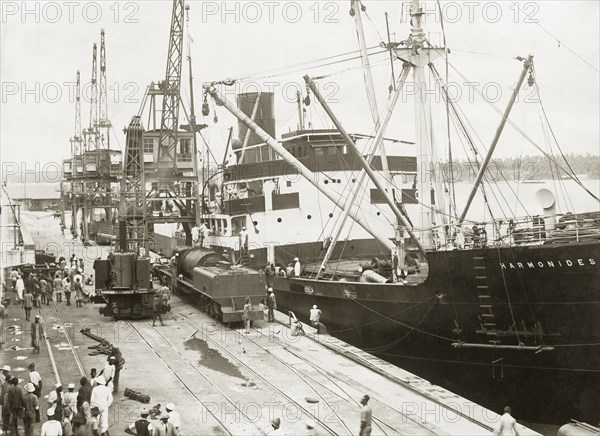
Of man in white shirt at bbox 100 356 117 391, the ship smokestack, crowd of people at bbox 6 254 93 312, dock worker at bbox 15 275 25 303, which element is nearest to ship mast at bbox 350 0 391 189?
the ship smokestack

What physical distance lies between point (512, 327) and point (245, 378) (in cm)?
743

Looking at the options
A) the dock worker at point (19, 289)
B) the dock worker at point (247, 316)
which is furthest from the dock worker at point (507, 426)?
the dock worker at point (19, 289)

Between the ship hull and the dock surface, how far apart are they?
2093 millimetres

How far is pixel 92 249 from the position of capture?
5066 cm

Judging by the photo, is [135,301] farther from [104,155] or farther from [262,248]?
[104,155]

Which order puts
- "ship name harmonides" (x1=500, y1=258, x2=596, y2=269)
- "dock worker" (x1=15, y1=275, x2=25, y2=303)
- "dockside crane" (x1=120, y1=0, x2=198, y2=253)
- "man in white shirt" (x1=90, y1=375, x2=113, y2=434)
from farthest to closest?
"dockside crane" (x1=120, y1=0, x2=198, y2=253) → "dock worker" (x1=15, y1=275, x2=25, y2=303) → "ship name harmonides" (x1=500, y1=258, x2=596, y2=269) → "man in white shirt" (x1=90, y1=375, x2=113, y2=434)

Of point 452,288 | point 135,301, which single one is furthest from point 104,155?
point 452,288

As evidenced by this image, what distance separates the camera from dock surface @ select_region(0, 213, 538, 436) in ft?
45.1

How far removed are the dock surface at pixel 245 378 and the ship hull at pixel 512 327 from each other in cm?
209

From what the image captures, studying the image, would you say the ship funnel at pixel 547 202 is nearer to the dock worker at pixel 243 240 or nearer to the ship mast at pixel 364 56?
the ship mast at pixel 364 56

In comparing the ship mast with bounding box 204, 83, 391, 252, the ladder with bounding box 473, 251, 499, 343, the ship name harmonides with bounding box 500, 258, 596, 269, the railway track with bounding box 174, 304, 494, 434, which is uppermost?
the ship mast with bounding box 204, 83, 391, 252

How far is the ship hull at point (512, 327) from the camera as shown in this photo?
15852mm

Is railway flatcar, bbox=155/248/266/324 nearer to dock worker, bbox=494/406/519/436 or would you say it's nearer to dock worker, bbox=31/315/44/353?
dock worker, bbox=31/315/44/353

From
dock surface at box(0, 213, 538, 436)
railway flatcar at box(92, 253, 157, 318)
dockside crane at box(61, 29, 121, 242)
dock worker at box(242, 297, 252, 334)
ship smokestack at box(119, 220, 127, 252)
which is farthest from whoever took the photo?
dockside crane at box(61, 29, 121, 242)
